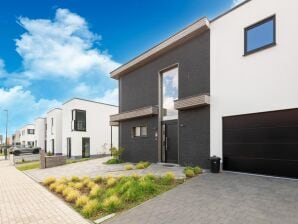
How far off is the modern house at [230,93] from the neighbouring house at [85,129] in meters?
14.0

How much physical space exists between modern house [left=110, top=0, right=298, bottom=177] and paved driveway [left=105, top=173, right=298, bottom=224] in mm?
2012

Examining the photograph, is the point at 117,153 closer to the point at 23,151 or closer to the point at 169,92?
the point at 169,92

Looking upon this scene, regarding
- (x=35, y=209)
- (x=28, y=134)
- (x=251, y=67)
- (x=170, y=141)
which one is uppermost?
(x=251, y=67)

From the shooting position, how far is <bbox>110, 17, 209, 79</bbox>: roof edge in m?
12.4

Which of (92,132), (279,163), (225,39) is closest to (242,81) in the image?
(225,39)

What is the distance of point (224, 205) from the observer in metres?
6.18

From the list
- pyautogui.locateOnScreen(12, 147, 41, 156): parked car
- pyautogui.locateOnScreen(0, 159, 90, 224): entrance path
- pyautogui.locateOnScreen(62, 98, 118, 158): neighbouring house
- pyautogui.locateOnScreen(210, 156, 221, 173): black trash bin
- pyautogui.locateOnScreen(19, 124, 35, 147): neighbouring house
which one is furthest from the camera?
pyautogui.locateOnScreen(19, 124, 35, 147): neighbouring house

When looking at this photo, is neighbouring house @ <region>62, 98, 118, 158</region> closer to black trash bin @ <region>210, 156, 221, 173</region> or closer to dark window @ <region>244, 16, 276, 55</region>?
black trash bin @ <region>210, 156, 221, 173</region>

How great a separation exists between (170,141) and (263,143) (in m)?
6.11

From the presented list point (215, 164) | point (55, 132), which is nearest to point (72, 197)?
point (215, 164)

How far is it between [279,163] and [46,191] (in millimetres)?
9520

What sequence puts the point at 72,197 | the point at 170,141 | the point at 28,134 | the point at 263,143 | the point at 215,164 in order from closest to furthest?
the point at 72,197 < the point at 263,143 < the point at 215,164 < the point at 170,141 < the point at 28,134

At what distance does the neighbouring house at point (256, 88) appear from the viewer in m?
8.89

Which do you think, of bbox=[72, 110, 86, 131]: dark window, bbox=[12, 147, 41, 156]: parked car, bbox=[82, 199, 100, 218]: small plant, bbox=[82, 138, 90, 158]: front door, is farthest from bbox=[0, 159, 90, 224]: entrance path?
bbox=[12, 147, 41, 156]: parked car
